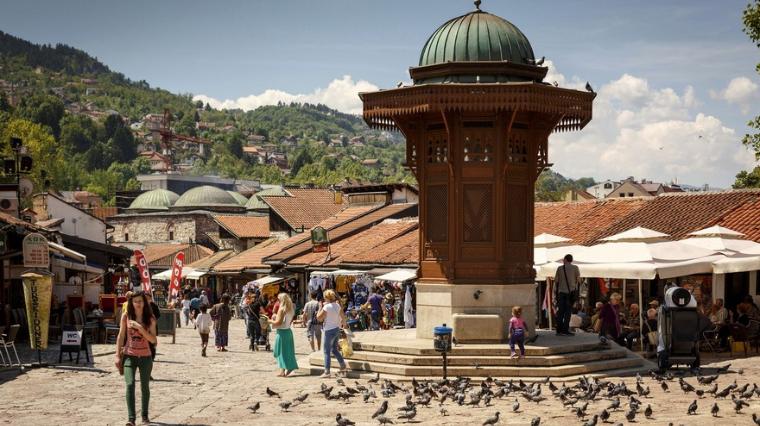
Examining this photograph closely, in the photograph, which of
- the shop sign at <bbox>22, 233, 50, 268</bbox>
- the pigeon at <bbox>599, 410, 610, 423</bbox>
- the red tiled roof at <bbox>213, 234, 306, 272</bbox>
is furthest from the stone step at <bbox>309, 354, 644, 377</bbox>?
the red tiled roof at <bbox>213, 234, 306, 272</bbox>

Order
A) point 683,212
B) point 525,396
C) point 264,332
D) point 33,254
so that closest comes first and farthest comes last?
point 525,396
point 33,254
point 264,332
point 683,212

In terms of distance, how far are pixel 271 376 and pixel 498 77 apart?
6.36 meters

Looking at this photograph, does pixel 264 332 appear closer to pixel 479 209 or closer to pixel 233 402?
pixel 479 209

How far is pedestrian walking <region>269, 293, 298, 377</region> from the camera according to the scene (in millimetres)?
17828

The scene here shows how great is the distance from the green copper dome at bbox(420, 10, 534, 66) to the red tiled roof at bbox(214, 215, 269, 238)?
45.9 m

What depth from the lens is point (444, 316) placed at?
1794 cm

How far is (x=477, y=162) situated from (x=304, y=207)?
42.0 m

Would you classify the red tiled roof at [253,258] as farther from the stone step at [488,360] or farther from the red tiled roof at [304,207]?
the stone step at [488,360]

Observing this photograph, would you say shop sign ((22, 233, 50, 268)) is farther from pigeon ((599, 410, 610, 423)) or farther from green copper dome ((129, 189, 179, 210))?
green copper dome ((129, 189, 179, 210))

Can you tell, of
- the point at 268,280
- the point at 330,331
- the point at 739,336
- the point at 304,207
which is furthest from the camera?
the point at 304,207

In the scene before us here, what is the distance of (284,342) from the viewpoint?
17891mm

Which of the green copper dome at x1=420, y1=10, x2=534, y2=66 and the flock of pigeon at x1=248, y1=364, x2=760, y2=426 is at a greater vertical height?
the green copper dome at x1=420, y1=10, x2=534, y2=66

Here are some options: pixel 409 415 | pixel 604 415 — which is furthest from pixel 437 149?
pixel 604 415

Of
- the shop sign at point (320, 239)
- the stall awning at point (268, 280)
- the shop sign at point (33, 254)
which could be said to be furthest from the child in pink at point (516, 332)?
the stall awning at point (268, 280)
